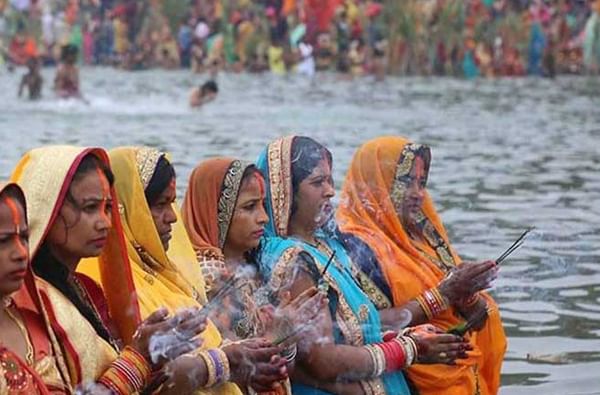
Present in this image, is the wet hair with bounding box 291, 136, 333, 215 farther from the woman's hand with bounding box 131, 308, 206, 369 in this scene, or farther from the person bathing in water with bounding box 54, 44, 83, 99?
the person bathing in water with bounding box 54, 44, 83, 99

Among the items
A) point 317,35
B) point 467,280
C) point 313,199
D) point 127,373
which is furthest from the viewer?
point 317,35

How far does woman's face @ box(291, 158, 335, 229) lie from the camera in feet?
18.0

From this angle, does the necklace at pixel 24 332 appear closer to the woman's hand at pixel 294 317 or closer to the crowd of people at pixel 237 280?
the crowd of people at pixel 237 280

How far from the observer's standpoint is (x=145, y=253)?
15.7 feet

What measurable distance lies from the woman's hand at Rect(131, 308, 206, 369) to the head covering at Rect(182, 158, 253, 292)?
0.86 m

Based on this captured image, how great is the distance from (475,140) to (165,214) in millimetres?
14557

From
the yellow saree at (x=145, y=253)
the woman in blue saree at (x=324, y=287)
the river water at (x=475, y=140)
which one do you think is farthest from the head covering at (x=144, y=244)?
the river water at (x=475, y=140)

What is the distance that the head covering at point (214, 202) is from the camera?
17.1 ft

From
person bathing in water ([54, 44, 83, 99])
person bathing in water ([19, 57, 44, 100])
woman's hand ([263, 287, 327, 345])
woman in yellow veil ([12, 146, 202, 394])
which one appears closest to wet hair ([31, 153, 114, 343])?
woman in yellow veil ([12, 146, 202, 394])

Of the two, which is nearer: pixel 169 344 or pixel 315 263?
pixel 169 344

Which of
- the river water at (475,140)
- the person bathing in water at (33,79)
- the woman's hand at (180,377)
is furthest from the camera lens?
the person bathing in water at (33,79)

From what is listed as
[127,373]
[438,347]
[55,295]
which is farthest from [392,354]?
[55,295]

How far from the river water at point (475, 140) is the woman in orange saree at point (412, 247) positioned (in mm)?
1364

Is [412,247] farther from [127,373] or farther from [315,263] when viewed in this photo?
[127,373]
